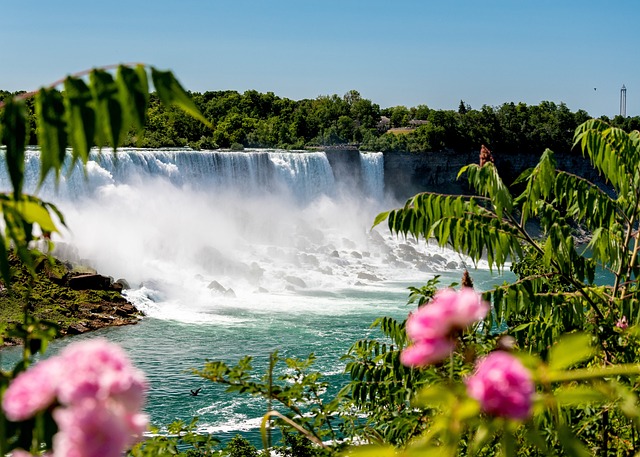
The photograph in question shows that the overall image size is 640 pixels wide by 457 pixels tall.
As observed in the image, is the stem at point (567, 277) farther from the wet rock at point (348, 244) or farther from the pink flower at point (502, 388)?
the wet rock at point (348, 244)

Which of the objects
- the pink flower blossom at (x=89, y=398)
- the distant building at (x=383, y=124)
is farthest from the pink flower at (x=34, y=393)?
the distant building at (x=383, y=124)

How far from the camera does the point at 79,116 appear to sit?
1300 mm

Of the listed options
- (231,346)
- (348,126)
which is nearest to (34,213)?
(231,346)

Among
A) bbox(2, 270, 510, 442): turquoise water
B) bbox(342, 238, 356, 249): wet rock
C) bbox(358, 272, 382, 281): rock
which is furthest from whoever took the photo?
bbox(342, 238, 356, 249): wet rock

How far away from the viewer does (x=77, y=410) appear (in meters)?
0.74

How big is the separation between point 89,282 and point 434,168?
2992 cm

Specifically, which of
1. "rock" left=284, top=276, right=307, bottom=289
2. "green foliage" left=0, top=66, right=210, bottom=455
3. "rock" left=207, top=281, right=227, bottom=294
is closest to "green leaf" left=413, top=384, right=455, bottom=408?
"green foliage" left=0, top=66, right=210, bottom=455

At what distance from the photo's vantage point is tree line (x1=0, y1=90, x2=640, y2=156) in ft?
155

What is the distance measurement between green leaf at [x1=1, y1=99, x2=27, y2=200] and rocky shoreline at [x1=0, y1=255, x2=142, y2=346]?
17.9m

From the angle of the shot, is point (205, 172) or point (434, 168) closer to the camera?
point (205, 172)

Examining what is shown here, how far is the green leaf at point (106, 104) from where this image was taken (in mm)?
1291

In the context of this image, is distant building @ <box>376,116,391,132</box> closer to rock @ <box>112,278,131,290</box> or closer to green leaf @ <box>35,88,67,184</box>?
rock @ <box>112,278,131,290</box>

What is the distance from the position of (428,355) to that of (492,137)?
52627mm

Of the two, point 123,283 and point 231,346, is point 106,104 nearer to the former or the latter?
point 231,346
